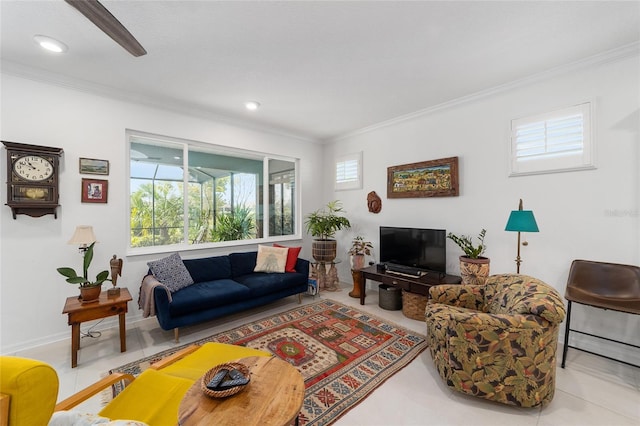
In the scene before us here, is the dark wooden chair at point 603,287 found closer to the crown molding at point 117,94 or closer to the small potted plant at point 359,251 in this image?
the small potted plant at point 359,251

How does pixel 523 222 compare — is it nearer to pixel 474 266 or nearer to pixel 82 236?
pixel 474 266

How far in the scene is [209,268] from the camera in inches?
141

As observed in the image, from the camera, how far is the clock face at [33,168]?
2.59 meters

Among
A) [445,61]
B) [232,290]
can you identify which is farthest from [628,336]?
[232,290]

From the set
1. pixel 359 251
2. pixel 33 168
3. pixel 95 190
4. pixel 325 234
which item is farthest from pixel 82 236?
pixel 359 251

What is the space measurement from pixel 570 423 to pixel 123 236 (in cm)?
448

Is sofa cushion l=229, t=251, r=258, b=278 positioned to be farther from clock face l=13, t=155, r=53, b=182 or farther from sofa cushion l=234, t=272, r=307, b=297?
clock face l=13, t=155, r=53, b=182

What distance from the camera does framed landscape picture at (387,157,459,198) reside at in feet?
11.7

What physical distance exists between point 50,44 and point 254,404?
3.26m

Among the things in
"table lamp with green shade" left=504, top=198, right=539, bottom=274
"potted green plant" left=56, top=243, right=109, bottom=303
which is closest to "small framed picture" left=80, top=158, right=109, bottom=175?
"potted green plant" left=56, top=243, right=109, bottom=303

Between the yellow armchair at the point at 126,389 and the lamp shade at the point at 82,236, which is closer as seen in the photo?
the yellow armchair at the point at 126,389

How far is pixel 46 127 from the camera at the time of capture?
2.77 m

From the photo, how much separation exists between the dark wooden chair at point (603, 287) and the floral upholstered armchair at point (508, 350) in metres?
0.65

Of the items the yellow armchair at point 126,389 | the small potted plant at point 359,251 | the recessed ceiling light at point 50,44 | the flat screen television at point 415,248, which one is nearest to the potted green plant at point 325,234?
the small potted plant at point 359,251
